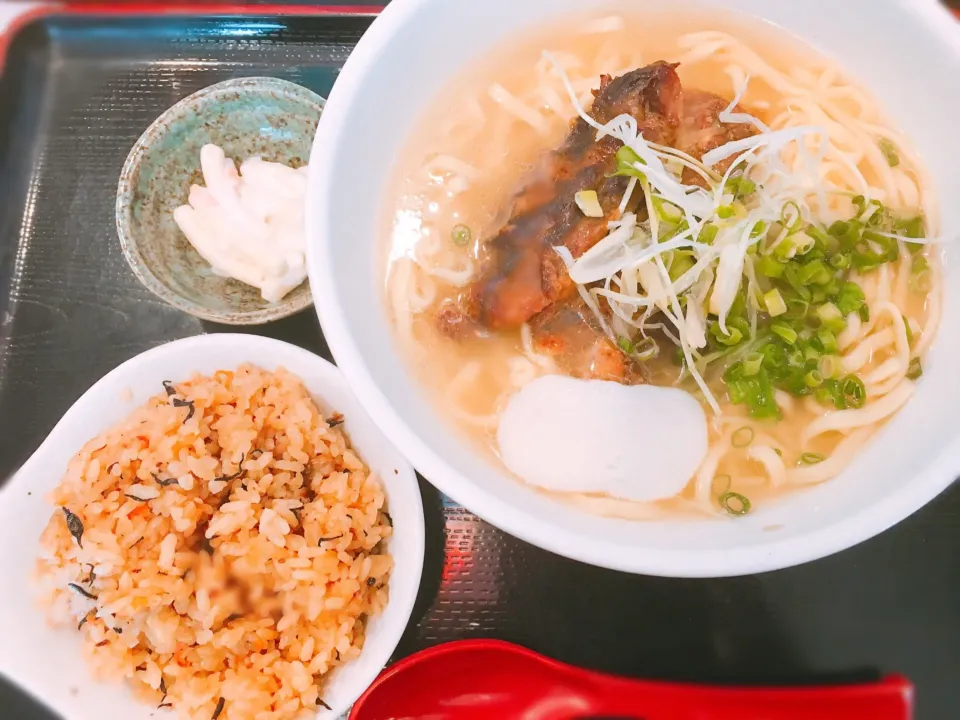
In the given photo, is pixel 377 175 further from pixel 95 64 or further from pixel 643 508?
Result: pixel 95 64

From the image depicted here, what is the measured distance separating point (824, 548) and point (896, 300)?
74cm

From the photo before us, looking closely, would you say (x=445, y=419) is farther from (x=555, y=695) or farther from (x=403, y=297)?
(x=555, y=695)

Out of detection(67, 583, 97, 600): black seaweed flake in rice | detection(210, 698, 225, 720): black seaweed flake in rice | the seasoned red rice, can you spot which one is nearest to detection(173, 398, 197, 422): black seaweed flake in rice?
the seasoned red rice

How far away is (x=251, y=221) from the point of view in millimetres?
1962

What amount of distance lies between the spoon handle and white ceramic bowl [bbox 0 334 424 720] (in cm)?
57

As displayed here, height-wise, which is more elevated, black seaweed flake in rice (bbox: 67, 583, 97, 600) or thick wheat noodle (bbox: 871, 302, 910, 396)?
thick wheat noodle (bbox: 871, 302, 910, 396)

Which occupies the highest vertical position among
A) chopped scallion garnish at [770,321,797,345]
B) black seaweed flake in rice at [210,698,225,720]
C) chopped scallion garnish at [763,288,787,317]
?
chopped scallion garnish at [763,288,787,317]

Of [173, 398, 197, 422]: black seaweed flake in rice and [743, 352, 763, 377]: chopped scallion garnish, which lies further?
[173, 398, 197, 422]: black seaweed flake in rice

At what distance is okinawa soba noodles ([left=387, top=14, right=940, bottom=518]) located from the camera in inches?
57.1

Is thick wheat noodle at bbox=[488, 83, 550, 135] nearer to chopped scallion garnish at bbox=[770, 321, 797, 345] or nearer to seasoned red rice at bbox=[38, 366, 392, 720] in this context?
chopped scallion garnish at bbox=[770, 321, 797, 345]

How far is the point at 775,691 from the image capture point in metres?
1.63

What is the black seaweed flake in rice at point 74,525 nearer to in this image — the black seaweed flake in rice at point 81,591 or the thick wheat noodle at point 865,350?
the black seaweed flake in rice at point 81,591

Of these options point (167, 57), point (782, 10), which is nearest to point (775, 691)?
point (782, 10)

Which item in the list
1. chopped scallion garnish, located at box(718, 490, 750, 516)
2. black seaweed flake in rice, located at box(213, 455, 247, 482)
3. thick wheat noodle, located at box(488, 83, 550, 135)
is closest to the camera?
chopped scallion garnish, located at box(718, 490, 750, 516)
